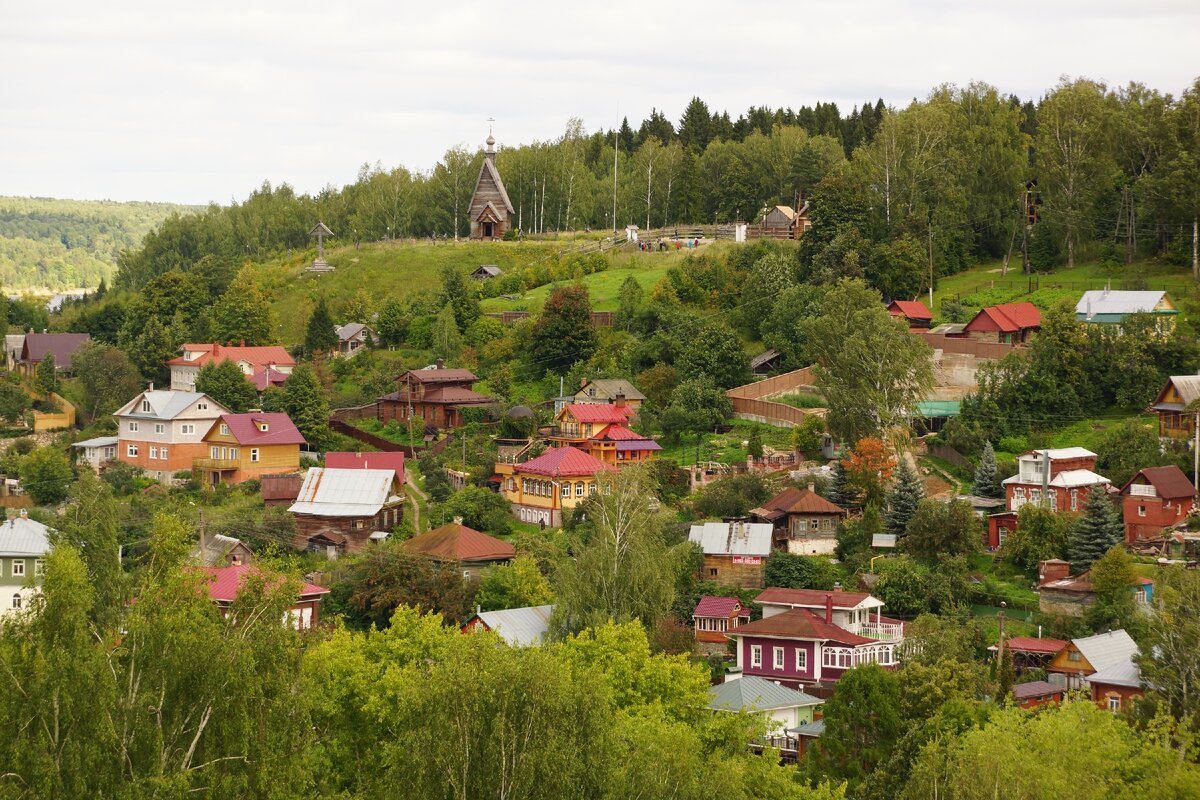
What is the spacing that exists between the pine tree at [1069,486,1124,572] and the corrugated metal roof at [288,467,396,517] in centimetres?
2262

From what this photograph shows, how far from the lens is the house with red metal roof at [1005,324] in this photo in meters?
62.9

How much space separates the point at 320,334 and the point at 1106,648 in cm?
4512

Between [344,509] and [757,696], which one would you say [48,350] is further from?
[757,696]

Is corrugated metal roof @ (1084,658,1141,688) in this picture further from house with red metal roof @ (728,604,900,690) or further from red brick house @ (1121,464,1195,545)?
red brick house @ (1121,464,1195,545)

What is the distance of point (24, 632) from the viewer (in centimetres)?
2548

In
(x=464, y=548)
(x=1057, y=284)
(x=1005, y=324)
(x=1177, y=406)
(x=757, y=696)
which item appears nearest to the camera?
(x=757, y=696)

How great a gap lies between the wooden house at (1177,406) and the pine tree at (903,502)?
30.2 ft

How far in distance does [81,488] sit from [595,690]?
2571 cm

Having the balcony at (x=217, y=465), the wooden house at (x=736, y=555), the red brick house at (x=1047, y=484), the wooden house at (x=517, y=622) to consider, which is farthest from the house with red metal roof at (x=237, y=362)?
the red brick house at (x=1047, y=484)

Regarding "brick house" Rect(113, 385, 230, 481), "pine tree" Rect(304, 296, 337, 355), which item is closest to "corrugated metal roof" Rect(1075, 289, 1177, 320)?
"brick house" Rect(113, 385, 230, 481)

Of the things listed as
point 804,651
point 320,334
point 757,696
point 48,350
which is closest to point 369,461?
point 320,334

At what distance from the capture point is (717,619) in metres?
46.2

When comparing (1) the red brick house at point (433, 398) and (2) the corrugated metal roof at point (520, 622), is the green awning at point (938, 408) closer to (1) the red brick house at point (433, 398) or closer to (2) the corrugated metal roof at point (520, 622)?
(1) the red brick house at point (433, 398)

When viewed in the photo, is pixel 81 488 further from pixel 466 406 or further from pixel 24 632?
pixel 24 632
